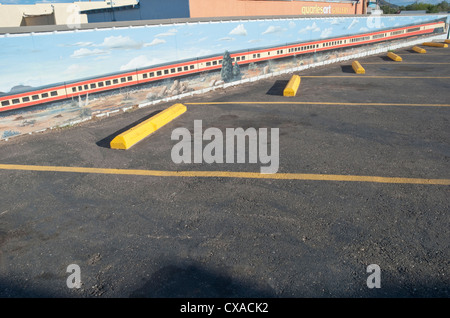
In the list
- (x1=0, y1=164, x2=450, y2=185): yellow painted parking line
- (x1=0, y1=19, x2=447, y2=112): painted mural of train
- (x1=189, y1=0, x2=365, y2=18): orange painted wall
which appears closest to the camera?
(x1=0, y1=164, x2=450, y2=185): yellow painted parking line

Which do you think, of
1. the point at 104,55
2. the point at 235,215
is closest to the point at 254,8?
the point at 104,55

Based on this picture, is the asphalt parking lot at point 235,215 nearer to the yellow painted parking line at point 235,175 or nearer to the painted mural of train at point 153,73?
the yellow painted parking line at point 235,175

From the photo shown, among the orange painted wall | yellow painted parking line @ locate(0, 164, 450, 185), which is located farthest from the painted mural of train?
the orange painted wall

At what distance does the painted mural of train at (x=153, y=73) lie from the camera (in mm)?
7742

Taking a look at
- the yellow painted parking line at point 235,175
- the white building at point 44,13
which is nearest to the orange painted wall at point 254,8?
the white building at point 44,13

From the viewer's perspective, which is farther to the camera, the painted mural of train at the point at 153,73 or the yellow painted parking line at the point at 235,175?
the painted mural of train at the point at 153,73

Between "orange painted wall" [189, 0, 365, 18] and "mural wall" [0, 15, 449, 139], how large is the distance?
156 inches

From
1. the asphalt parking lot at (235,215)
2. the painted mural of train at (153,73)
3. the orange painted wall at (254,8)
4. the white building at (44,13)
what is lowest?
the asphalt parking lot at (235,215)

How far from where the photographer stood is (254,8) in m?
18.5

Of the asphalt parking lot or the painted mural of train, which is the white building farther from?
the asphalt parking lot

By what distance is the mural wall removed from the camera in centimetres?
754

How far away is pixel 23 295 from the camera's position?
3.16 m

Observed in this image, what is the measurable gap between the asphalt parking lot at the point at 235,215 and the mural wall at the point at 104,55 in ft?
2.48
